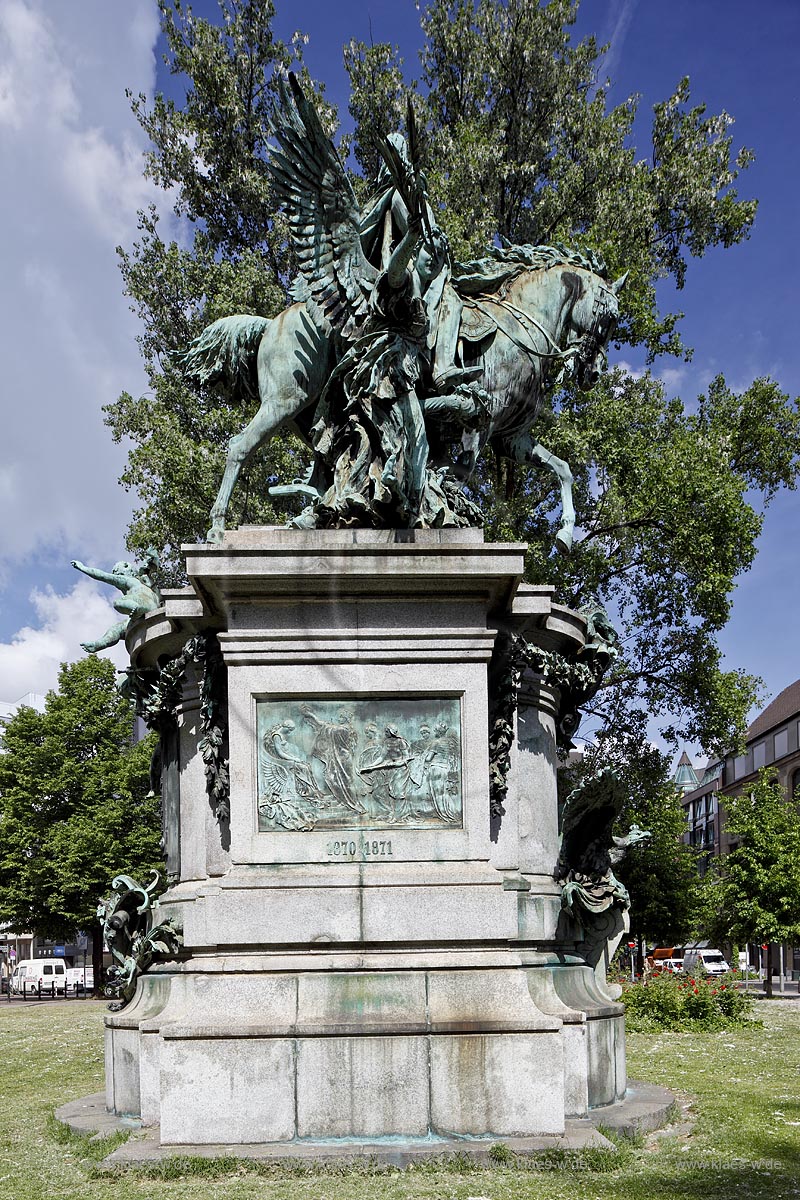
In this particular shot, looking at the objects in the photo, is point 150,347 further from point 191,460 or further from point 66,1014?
point 66,1014

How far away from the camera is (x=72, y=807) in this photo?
4456 cm

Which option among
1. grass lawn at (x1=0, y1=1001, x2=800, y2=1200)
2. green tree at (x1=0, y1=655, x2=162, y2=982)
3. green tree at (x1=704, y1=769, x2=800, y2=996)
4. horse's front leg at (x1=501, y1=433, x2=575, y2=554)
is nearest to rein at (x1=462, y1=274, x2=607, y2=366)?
horse's front leg at (x1=501, y1=433, x2=575, y2=554)

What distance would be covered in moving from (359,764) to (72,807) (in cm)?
3884

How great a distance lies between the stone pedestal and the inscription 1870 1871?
0.5 inches

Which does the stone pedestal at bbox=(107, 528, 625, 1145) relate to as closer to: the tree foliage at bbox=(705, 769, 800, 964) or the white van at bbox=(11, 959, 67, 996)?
the tree foliage at bbox=(705, 769, 800, 964)

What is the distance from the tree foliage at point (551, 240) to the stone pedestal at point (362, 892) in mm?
13979

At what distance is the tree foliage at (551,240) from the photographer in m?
23.9

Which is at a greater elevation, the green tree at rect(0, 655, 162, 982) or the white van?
the green tree at rect(0, 655, 162, 982)

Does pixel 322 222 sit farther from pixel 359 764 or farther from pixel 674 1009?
pixel 674 1009

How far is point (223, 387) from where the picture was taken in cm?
1053

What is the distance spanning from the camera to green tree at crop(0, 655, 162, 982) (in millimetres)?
42438

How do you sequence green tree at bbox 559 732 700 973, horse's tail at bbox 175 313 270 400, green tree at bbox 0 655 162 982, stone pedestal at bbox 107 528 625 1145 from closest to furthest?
stone pedestal at bbox 107 528 625 1145, horse's tail at bbox 175 313 270 400, green tree at bbox 559 732 700 973, green tree at bbox 0 655 162 982

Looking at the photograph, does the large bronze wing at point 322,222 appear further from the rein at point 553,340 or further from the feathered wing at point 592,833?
the feathered wing at point 592,833

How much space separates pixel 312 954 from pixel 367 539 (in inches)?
110
